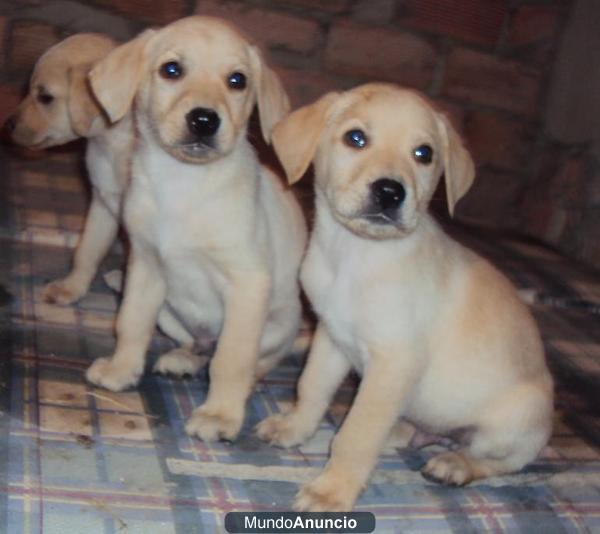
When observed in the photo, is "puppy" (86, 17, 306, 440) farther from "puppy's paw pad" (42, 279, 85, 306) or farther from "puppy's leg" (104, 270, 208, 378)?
"puppy's paw pad" (42, 279, 85, 306)

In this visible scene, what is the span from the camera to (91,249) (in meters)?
3.44

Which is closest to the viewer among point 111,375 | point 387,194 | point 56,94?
point 387,194

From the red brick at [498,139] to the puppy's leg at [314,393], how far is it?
10.3 feet

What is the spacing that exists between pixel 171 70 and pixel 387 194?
2.60 feet

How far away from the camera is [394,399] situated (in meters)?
2.34

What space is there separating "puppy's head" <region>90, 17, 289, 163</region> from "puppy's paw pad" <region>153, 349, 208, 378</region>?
704 mm

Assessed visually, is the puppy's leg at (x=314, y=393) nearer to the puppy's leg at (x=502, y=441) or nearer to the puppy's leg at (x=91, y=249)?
the puppy's leg at (x=502, y=441)

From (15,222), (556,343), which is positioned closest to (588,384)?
(556,343)

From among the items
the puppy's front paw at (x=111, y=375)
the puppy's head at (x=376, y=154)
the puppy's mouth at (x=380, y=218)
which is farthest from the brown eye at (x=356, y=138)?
the puppy's front paw at (x=111, y=375)

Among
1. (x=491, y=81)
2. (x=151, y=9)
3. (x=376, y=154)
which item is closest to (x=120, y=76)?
(x=376, y=154)

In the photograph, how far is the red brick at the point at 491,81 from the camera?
5348 mm

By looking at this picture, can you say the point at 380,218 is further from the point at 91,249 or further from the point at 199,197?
the point at 91,249

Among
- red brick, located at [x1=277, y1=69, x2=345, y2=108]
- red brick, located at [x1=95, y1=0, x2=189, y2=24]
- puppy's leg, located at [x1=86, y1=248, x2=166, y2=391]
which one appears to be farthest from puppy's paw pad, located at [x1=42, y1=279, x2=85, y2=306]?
red brick, located at [x1=277, y1=69, x2=345, y2=108]

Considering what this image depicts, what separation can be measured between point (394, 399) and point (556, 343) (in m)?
1.54
